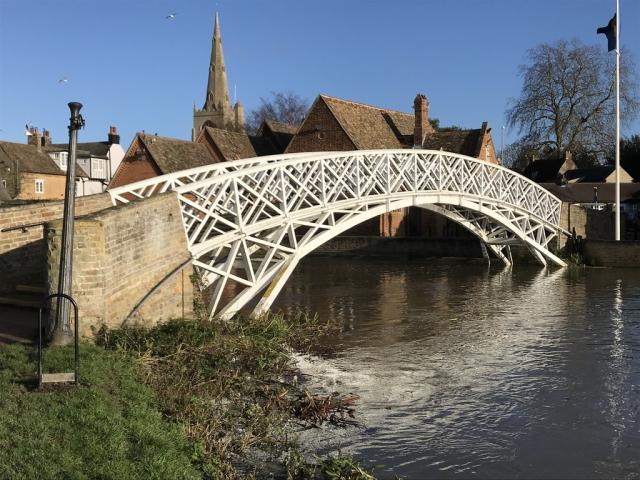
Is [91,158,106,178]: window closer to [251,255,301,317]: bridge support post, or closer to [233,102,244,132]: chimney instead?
[233,102,244,132]: chimney

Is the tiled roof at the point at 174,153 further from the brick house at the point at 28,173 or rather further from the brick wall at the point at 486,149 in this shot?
the brick wall at the point at 486,149

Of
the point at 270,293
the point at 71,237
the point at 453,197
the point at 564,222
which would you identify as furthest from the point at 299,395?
the point at 564,222

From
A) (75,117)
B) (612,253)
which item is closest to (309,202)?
(75,117)

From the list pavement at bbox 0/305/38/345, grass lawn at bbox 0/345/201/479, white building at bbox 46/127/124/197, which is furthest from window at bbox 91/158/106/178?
grass lawn at bbox 0/345/201/479

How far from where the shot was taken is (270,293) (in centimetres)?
1570

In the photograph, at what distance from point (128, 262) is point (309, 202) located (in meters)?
8.94

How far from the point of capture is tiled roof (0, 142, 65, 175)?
4397cm

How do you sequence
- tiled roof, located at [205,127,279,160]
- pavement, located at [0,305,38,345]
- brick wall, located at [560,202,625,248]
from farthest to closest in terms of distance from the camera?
tiled roof, located at [205,127,279,160], brick wall, located at [560,202,625,248], pavement, located at [0,305,38,345]

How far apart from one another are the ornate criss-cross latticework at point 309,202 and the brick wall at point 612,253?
1.62 meters

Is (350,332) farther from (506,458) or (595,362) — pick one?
(506,458)

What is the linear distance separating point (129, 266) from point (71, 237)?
213 centimetres

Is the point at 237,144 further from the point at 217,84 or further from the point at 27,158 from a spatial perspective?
the point at 217,84

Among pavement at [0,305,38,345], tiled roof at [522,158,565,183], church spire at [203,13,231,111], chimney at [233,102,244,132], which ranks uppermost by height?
church spire at [203,13,231,111]

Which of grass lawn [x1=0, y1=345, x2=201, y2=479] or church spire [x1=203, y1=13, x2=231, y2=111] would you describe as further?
church spire [x1=203, y1=13, x2=231, y2=111]
